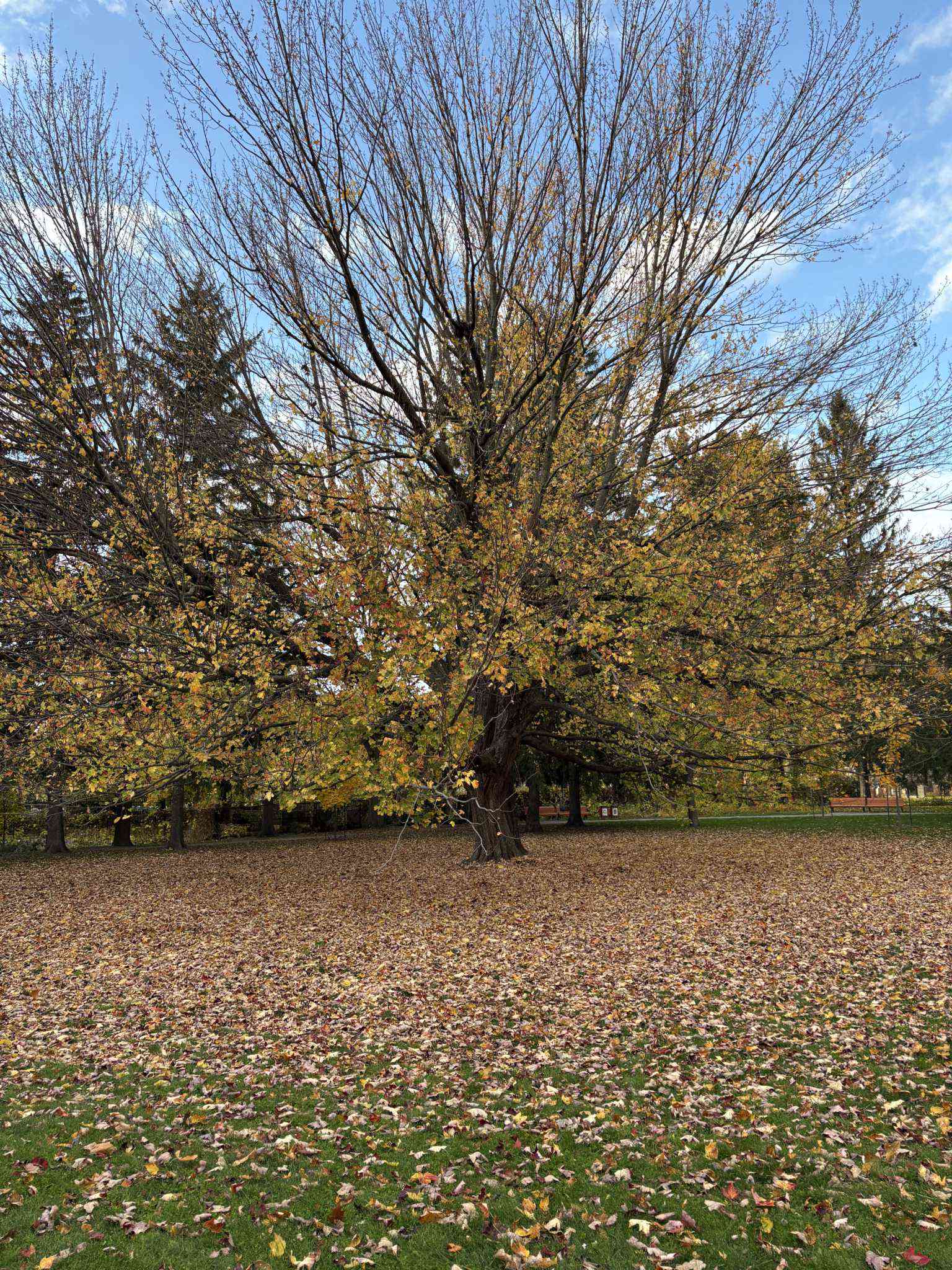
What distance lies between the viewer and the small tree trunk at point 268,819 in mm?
34625

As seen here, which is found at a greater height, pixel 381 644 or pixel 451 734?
pixel 381 644

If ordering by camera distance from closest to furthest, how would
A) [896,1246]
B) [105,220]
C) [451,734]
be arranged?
[896,1246] → [451,734] → [105,220]

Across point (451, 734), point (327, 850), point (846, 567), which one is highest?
point (846, 567)

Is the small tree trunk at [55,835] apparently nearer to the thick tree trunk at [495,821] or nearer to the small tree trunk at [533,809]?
the thick tree trunk at [495,821]

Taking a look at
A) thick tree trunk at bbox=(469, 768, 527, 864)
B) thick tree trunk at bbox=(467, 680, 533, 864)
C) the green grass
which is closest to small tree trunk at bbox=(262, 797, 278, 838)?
thick tree trunk at bbox=(469, 768, 527, 864)

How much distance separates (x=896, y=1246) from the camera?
13.6 feet

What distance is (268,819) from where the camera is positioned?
115 ft

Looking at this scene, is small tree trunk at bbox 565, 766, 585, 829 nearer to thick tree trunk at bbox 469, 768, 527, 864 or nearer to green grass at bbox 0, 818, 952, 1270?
thick tree trunk at bbox 469, 768, 527, 864

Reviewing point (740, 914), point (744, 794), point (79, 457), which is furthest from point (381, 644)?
point (744, 794)

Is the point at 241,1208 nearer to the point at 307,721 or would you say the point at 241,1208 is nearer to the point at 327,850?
the point at 307,721

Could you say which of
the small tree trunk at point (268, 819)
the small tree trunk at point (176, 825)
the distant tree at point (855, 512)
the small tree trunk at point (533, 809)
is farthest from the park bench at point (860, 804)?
the small tree trunk at point (176, 825)

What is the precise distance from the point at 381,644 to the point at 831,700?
365 inches

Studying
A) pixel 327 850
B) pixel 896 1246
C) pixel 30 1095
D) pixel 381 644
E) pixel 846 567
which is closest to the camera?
pixel 896 1246

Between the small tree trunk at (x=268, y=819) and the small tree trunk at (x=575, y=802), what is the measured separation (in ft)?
42.4
